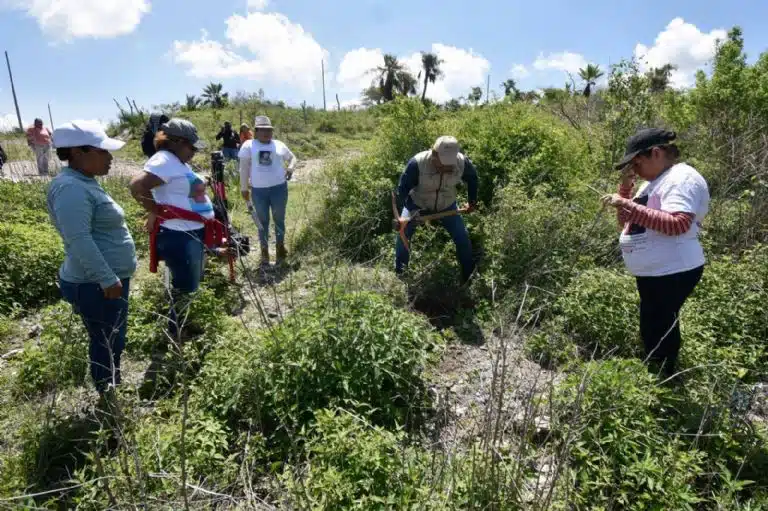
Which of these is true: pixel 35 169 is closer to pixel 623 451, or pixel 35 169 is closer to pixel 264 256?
pixel 264 256

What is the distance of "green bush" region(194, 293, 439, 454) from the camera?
8.59 ft

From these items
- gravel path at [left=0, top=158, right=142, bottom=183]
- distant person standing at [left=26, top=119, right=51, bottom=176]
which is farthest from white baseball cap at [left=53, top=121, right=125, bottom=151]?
distant person standing at [left=26, top=119, right=51, bottom=176]

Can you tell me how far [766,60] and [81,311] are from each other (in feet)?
32.0

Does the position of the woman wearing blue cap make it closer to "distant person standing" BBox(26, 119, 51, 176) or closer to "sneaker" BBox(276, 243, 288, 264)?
"sneaker" BBox(276, 243, 288, 264)

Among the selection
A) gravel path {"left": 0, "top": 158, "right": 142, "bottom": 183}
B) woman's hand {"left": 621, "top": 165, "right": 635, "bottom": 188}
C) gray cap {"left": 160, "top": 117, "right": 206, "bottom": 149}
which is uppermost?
gray cap {"left": 160, "top": 117, "right": 206, "bottom": 149}

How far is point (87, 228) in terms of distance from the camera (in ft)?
7.65

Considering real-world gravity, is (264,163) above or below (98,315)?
above

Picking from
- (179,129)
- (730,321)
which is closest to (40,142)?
(179,129)

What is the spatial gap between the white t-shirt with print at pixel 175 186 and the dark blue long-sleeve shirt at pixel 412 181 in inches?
71.4

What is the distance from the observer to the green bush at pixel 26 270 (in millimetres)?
4555

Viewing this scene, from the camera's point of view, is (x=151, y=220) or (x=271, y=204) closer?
(x=151, y=220)

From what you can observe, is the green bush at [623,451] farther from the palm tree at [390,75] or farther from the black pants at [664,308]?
the palm tree at [390,75]

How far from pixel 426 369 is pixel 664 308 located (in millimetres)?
1533

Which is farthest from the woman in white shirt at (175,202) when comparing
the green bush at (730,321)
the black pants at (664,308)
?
the green bush at (730,321)
